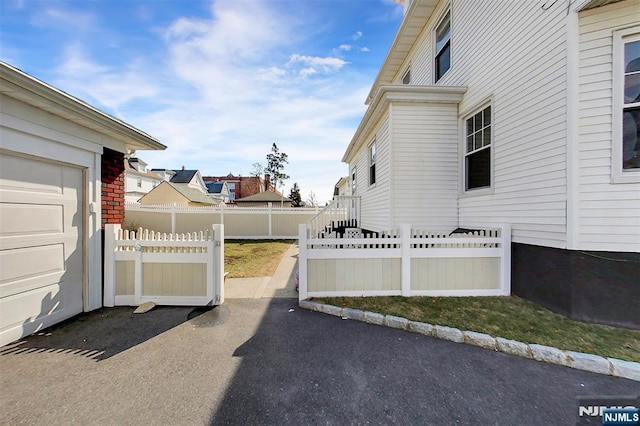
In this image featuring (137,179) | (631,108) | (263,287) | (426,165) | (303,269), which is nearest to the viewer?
(631,108)

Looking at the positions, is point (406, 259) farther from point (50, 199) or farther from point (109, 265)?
point (50, 199)

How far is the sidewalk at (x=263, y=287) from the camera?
5156mm

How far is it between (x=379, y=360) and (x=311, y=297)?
6.34ft

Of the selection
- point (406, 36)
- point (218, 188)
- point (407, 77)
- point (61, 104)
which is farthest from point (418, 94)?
point (218, 188)

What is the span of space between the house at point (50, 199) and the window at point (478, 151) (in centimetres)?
703

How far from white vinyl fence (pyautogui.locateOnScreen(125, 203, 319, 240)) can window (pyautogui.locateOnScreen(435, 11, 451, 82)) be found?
31.4ft

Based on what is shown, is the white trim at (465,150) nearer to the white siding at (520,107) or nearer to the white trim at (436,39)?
the white siding at (520,107)

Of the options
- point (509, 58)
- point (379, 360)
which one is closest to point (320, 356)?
point (379, 360)

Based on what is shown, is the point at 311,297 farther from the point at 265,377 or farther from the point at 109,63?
the point at 109,63

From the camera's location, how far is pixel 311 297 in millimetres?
4625

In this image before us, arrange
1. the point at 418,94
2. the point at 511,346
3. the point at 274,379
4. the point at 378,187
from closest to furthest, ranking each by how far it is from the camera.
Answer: the point at 274,379, the point at 511,346, the point at 418,94, the point at 378,187

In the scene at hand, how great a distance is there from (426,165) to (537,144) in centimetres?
222

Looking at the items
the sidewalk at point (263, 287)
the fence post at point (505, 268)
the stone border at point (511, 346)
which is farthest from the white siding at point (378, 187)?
the stone border at point (511, 346)

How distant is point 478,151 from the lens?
575 cm
